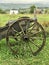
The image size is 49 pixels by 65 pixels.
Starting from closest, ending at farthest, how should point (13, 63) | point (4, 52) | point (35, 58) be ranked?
point (13, 63)
point (35, 58)
point (4, 52)

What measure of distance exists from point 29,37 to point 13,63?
1.17 meters

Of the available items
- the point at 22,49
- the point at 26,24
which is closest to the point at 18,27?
A: the point at 26,24

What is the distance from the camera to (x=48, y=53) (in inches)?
349

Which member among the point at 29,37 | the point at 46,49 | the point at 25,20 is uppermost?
the point at 25,20

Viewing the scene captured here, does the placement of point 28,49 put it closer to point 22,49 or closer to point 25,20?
point 22,49

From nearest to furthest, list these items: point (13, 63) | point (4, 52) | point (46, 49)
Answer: point (13, 63), point (4, 52), point (46, 49)

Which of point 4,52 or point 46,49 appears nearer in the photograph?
point 4,52

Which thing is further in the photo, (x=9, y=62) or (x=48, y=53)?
(x=48, y=53)

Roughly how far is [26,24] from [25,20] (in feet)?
0.65

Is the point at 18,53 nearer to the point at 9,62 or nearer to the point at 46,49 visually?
the point at 9,62

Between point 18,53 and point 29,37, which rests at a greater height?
point 29,37

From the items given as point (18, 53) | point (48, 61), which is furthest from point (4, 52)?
point (48, 61)

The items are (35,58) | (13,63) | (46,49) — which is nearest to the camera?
(13,63)

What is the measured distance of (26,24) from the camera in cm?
841
